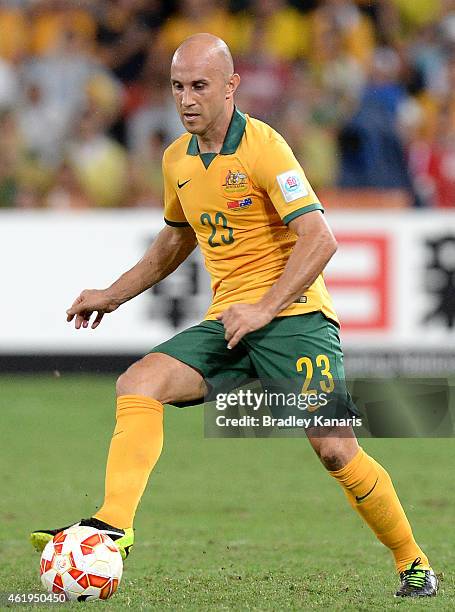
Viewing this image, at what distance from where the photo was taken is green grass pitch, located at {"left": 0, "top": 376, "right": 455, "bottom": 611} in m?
4.57

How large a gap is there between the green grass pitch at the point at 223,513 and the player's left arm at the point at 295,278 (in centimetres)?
100

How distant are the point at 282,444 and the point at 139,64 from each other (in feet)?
18.5

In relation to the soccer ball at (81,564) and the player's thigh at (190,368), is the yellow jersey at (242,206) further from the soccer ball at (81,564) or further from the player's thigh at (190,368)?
the soccer ball at (81,564)

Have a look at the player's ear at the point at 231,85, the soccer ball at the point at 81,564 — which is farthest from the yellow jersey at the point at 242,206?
the soccer ball at the point at 81,564

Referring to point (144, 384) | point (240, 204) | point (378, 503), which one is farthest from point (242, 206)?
point (378, 503)

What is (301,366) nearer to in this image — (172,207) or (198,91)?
(172,207)

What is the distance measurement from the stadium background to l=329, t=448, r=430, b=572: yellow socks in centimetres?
17

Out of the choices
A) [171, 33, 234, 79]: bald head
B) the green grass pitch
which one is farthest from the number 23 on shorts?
[171, 33, 234, 79]: bald head

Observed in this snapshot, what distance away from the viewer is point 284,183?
435 centimetres

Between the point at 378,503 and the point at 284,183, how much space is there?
1.23m

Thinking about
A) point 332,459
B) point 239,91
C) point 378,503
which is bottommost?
point 378,503

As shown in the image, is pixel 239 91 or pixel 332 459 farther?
pixel 239 91

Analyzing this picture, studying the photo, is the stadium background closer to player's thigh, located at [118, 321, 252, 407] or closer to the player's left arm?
player's thigh, located at [118, 321, 252, 407]

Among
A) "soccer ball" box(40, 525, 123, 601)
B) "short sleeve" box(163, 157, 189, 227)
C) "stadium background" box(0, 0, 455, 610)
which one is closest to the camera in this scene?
"soccer ball" box(40, 525, 123, 601)
